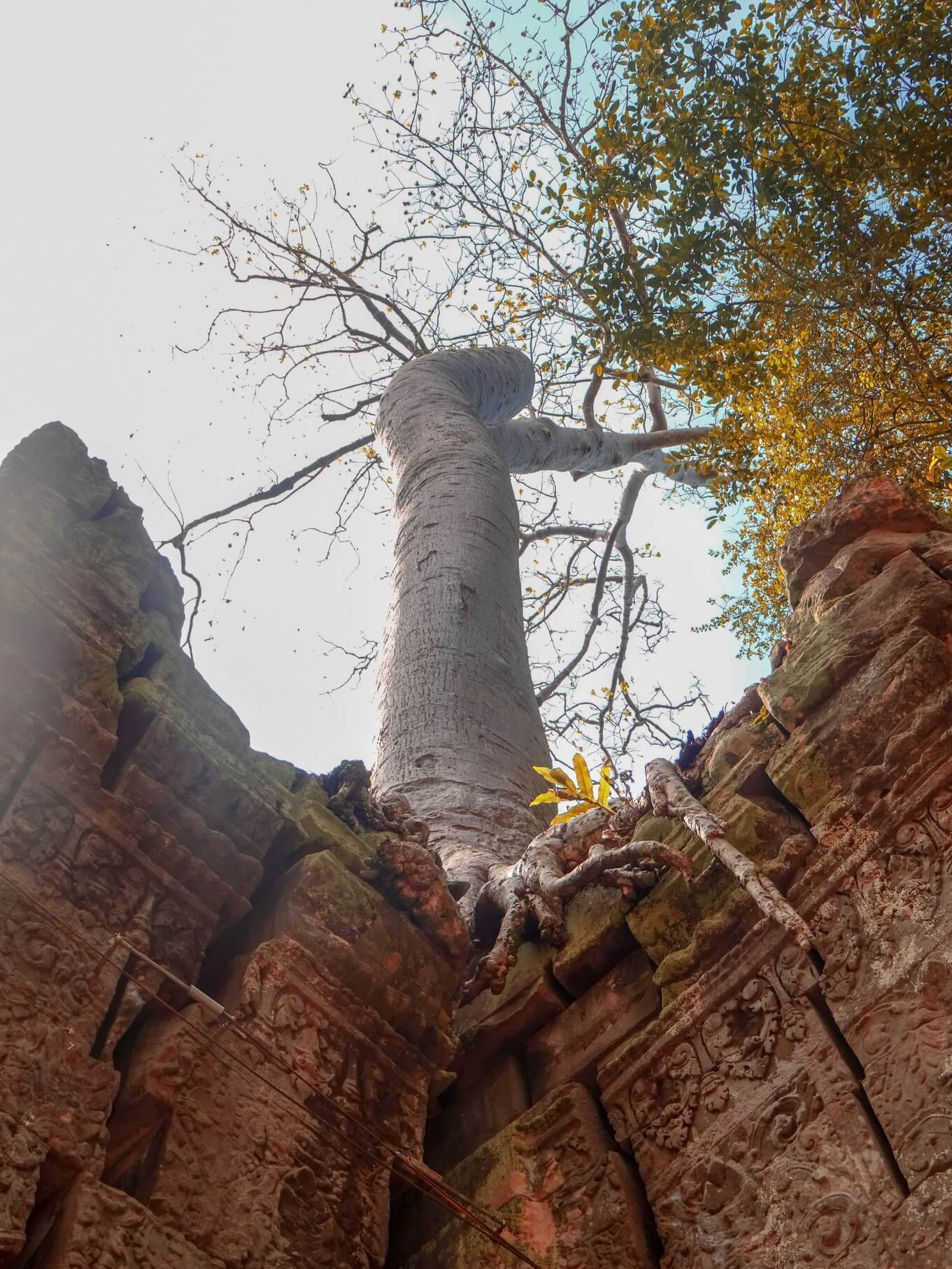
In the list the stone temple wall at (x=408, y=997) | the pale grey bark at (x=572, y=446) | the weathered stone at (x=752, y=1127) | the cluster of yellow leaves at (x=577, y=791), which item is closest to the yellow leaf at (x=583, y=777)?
the cluster of yellow leaves at (x=577, y=791)

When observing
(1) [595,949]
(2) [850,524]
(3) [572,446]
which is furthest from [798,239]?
(3) [572,446]

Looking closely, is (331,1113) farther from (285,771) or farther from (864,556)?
(864,556)

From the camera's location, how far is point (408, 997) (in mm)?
2650

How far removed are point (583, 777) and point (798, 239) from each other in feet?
7.94

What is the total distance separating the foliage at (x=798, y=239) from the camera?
441 cm

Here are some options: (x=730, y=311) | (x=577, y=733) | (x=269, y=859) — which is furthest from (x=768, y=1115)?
(x=577, y=733)

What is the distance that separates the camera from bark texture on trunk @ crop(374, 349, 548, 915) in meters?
4.07

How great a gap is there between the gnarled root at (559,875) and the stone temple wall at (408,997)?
71mm

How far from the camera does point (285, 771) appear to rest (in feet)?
9.72

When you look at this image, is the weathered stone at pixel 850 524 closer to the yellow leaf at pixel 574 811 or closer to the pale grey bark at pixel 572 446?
the yellow leaf at pixel 574 811

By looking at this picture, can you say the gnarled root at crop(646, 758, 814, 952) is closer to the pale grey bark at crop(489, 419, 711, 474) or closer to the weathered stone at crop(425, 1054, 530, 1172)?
the weathered stone at crop(425, 1054, 530, 1172)

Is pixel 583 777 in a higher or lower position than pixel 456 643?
lower

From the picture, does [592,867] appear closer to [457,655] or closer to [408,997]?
[408,997]

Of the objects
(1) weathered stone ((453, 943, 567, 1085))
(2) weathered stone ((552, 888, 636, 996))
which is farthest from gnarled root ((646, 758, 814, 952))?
(1) weathered stone ((453, 943, 567, 1085))
